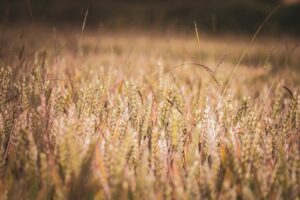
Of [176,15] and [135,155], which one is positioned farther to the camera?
[176,15]

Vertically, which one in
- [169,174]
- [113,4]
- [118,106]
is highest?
[113,4]

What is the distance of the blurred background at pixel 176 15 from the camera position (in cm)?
604

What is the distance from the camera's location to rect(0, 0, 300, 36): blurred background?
6039 millimetres

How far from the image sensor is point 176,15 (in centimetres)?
698

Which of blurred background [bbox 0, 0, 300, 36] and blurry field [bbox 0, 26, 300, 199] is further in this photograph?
blurred background [bbox 0, 0, 300, 36]

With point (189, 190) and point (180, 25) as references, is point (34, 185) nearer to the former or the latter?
point (189, 190)

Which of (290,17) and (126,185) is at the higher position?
(290,17)

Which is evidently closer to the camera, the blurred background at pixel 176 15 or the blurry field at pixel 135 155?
the blurry field at pixel 135 155

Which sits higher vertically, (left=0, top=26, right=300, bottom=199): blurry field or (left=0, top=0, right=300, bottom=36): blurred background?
(left=0, top=0, right=300, bottom=36): blurred background

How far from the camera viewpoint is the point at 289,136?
0.95 metres

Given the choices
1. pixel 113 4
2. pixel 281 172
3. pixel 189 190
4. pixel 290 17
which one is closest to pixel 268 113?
pixel 281 172

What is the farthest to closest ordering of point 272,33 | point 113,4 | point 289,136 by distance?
point 113,4, point 272,33, point 289,136

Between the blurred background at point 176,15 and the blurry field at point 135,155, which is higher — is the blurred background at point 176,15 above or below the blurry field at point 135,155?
above

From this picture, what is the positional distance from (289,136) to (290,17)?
6.19m
